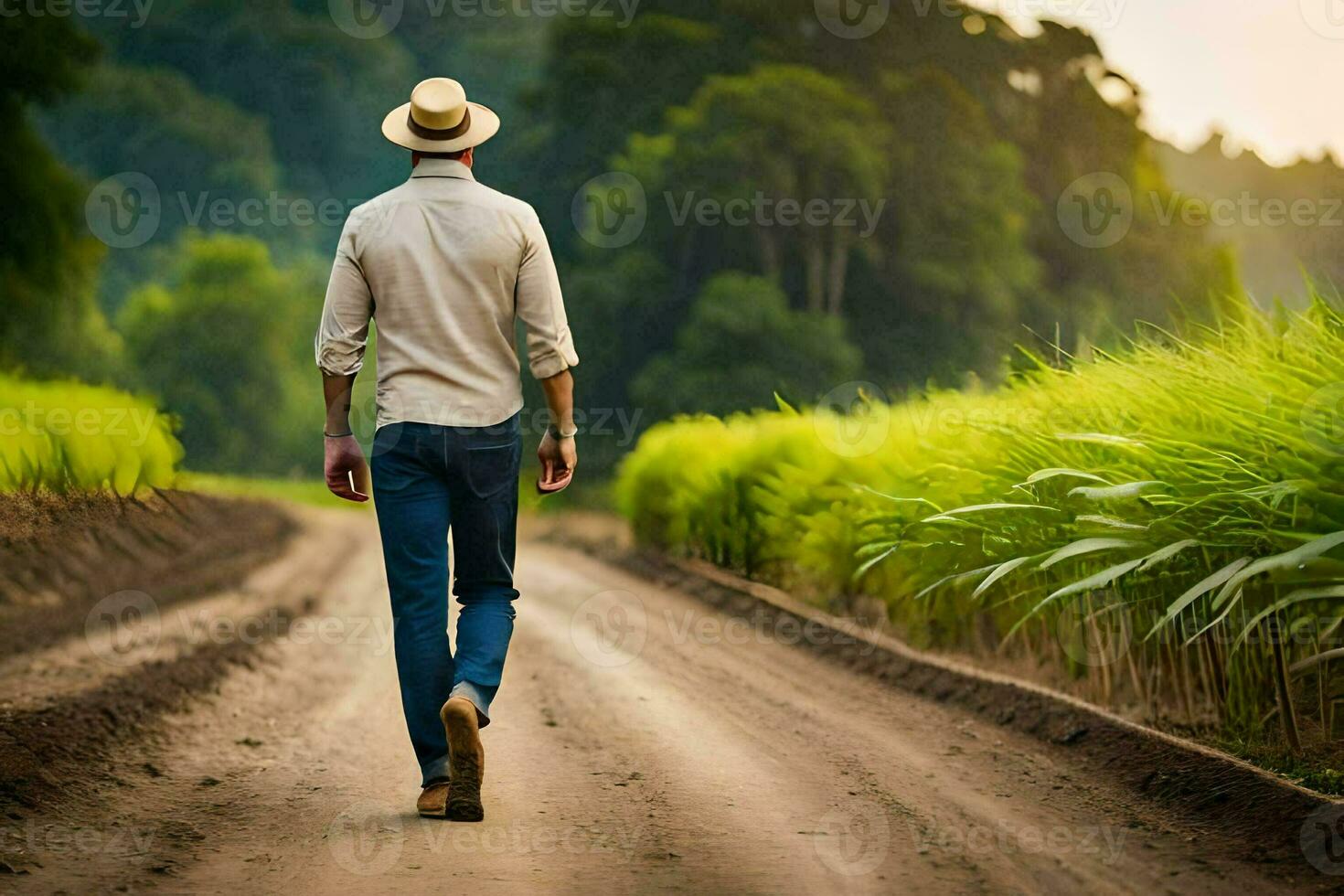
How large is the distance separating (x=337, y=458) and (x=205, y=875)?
1.29 meters

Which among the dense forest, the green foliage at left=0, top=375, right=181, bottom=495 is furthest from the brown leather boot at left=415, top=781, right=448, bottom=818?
the dense forest

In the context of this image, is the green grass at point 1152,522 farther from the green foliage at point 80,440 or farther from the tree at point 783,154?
the tree at point 783,154

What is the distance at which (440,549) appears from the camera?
13.3 feet

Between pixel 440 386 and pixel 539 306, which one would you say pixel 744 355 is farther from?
pixel 440 386

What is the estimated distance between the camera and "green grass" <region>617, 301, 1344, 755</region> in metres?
3.99

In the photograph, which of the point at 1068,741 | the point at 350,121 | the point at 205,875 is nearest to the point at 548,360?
the point at 205,875

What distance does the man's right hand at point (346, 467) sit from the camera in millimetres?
4047

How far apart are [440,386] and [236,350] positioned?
3091 cm

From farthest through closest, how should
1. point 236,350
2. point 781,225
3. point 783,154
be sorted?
point 236,350, point 781,225, point 783,154

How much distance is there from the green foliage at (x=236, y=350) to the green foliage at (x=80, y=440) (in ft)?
58.6

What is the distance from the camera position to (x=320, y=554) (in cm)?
1802

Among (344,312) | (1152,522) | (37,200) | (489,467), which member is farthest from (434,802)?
(37,200)

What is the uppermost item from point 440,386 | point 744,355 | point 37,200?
point 37,200

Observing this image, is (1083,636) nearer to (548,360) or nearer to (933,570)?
(933,570)
